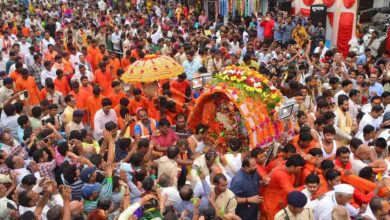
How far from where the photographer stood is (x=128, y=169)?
5.64 meters

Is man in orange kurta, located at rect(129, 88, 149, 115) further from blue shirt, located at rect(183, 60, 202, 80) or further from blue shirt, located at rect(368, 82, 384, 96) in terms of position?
blue shirt, located at rect(368, 82, 384, 96)

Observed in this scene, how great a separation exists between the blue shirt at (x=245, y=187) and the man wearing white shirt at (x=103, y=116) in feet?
9.44

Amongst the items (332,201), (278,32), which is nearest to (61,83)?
(332,201)

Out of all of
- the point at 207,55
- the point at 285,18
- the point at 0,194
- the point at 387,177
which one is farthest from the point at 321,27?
the point at 0,194

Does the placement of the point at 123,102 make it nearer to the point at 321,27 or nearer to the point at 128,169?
the point at 128,169

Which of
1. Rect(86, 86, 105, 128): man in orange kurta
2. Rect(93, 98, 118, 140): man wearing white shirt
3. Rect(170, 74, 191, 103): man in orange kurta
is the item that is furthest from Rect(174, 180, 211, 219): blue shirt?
Rect(170, 74, 191, 103): man in orange kurta

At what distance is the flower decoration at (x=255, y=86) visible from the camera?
6.86 metres

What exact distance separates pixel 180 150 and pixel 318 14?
10986 mm

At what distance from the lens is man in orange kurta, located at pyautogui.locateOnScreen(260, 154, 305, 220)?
5.50 meters

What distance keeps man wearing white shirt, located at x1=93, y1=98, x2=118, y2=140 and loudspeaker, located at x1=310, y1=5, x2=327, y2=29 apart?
9968 mm

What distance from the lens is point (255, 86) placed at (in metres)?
6.83

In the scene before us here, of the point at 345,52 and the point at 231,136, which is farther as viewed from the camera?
the point at 345,52

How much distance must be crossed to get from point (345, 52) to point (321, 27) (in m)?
1.20

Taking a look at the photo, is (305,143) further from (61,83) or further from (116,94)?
(61,83)
